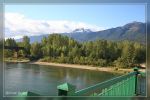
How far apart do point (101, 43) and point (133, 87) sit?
1269 centimetres

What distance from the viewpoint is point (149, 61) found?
1.62m

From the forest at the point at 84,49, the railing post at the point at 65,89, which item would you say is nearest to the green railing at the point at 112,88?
the railing post at the point at 65,89

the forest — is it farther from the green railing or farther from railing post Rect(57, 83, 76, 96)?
railing post Rect(57, 83, 76, 96)

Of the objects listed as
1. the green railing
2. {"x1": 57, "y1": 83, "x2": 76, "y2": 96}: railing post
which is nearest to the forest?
the green railing

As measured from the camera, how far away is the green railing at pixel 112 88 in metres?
1.02

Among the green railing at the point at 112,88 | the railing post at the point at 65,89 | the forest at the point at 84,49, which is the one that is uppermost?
the forest at the point at 84,49

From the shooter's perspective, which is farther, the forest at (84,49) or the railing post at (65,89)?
the forest at (84,49)

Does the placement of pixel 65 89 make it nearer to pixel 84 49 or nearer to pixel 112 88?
pixel 112 88

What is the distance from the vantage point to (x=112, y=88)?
5.16 ft

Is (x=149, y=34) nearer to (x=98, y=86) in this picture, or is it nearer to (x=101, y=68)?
(x=98, y=86)

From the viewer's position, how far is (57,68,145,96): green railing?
102 centimetres

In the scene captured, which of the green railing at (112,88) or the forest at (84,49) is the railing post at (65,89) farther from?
the forest at (84,49)

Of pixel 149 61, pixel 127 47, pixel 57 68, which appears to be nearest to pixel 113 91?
pixel 149 61

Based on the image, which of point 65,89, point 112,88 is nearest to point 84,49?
point 112,88
